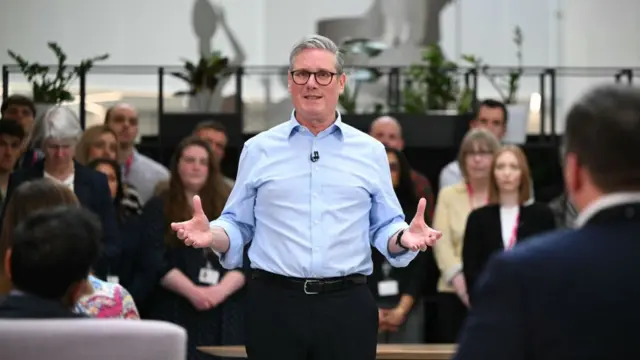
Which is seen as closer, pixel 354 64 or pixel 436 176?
pixel 436 176

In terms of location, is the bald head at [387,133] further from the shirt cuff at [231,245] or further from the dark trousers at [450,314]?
the shirt cuff at [231,245]

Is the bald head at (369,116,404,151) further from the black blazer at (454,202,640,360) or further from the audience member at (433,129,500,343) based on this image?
the black blazer at (454,202,640,360)

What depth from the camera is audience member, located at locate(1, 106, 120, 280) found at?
5.08m

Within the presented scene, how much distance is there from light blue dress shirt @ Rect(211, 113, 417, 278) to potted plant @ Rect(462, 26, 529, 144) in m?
4.44

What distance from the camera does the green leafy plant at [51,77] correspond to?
744 centimetres

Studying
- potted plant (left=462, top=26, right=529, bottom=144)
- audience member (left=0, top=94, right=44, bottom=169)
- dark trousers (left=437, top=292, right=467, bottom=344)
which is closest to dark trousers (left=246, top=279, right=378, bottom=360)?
dark trousers (left=437, top=292, right=467, bottom=344)

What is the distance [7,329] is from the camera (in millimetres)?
1951

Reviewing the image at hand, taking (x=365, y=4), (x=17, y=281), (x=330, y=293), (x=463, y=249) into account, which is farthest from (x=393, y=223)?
(x=365, y=4)

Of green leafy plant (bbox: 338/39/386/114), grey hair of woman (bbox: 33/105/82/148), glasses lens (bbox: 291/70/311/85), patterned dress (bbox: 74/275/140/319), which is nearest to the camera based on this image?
patterned dress (bbox: 74/275/140/319)

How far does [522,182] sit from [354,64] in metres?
3.52

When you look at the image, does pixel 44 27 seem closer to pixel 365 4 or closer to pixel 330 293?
pixel 365 4

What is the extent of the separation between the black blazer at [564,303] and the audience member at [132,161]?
4779 millimetres

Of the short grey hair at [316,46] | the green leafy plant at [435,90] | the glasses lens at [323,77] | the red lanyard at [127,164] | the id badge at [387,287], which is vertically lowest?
the id badge at [387,287]

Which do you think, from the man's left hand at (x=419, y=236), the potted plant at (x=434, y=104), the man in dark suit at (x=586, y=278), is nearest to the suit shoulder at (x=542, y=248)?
the man in dark suit at (x=586, y=278)
